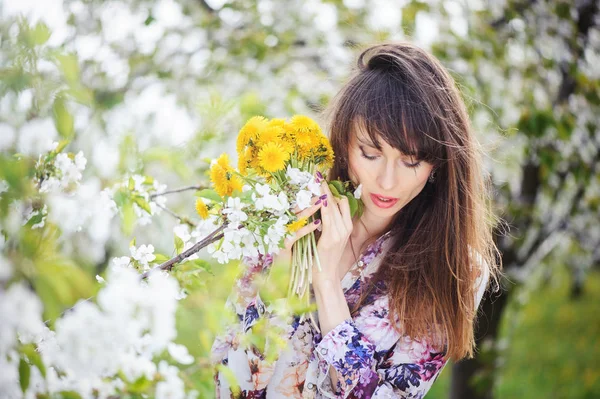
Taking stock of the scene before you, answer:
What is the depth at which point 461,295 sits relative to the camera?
175 centimetres

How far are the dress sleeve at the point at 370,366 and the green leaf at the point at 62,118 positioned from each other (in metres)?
0.98

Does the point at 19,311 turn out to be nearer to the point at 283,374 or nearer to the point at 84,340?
the point at 84,340

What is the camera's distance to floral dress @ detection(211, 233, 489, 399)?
1.57 meters

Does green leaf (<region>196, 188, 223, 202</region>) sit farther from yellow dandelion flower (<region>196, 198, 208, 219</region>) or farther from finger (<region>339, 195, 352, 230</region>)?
finger (<region>339, 195, 352, 230</region>)

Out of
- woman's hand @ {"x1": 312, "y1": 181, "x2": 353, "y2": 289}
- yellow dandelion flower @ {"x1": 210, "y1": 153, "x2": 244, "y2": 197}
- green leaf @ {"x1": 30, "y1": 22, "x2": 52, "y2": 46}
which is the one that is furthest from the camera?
woman's hand @ {"x1": 312, "y1": 181, "x2": 353, "y2": 289}

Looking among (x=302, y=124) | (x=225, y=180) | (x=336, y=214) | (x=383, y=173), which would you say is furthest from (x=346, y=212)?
(x=225, y=180)

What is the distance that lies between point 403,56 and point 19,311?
1280 mm

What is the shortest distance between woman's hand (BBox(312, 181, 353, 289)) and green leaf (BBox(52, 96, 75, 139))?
741mm

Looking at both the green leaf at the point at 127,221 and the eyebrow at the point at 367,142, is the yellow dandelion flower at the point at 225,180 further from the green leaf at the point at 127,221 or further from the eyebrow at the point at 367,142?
the eyebrow at the point at 367,142

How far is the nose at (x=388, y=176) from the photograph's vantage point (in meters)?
1.55

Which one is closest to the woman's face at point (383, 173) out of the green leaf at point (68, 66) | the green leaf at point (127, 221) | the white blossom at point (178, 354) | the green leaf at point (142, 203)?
the green leaf at point (142, 203)

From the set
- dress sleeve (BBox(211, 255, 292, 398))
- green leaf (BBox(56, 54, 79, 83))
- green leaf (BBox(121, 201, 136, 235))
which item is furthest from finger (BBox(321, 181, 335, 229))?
green leaf (BBox(56, 54, 79, 83))

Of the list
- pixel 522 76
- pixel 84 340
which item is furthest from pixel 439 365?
pixel 522 76

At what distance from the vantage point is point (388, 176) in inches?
61.1
